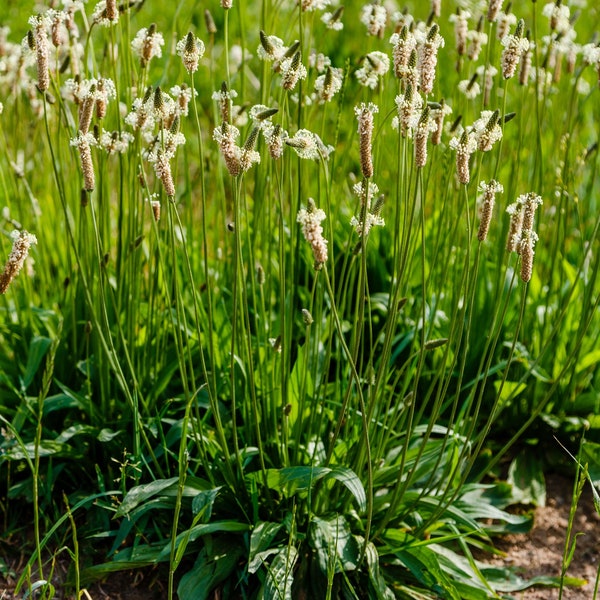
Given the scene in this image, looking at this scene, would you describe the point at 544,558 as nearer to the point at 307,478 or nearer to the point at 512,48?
the point at 307,478

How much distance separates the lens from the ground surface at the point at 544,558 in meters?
2.34

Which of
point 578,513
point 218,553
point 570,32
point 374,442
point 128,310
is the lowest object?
point 578,513

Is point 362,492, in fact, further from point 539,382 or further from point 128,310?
point 539,382

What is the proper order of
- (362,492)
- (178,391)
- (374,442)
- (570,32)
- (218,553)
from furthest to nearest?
1. (570,32)
2. (178,391)
3. (374,442)
4. (218,553)
5. (362,492)

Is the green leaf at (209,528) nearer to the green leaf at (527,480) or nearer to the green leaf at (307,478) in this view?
the green leaf at (307,478)

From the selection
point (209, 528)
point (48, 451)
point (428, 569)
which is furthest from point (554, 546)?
point (48, 451)

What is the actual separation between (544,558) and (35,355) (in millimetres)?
1636

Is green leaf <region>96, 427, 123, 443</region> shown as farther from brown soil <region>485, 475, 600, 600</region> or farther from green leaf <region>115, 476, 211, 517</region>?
brown soil <region>485, 475, 600, 600</region>

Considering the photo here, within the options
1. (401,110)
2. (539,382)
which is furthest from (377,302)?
(401,110)

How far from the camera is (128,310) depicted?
2494 mm

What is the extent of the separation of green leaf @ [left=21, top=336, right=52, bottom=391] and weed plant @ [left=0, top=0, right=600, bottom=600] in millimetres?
14

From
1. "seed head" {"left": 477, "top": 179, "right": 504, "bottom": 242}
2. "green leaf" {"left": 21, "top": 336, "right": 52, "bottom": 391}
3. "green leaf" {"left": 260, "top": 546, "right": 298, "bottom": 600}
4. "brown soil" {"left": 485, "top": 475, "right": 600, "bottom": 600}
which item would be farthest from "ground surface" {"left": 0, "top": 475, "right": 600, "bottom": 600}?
"seed head" {"left": 477, "top": 179, "right": 504, "bottom": 242}

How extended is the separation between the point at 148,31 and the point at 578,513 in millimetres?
1933

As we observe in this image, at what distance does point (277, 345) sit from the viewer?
219 cm
